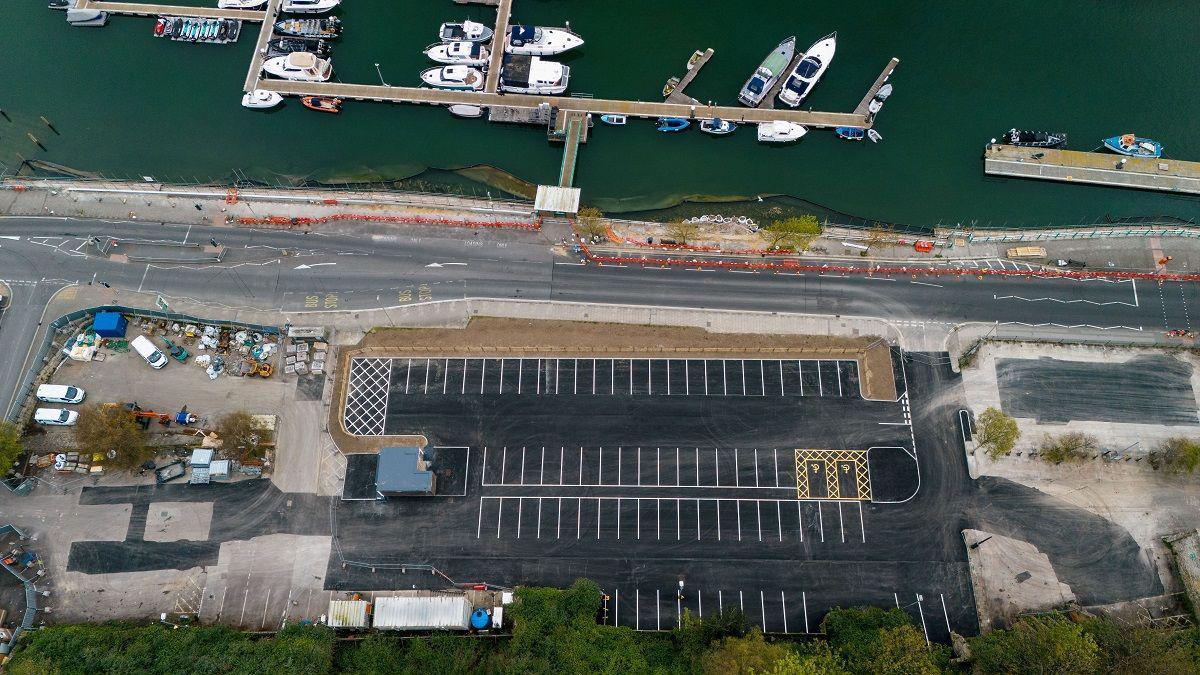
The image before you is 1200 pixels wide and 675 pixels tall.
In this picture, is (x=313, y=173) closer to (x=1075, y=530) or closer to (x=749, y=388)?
(x=749, y=388)

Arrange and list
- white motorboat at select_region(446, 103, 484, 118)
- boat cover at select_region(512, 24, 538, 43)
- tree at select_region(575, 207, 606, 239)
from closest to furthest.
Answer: tree at select_region(575, 207, 606, 239)
white motorboat at select_region(446, 103, 484, 118)
boat cover at select_region(512, 24, 538, 43)

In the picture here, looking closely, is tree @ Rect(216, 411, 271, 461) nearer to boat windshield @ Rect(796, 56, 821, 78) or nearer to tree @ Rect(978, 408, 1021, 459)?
tree @ Rect(978, 408, 1021, 459)

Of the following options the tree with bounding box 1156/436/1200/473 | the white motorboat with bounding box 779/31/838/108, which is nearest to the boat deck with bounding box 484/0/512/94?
the white motorboat with bounding box 779/31/838/108

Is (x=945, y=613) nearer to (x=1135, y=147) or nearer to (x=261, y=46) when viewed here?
(x=1135, y=147)

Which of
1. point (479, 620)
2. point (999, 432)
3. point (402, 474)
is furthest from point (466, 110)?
point (999, 432)

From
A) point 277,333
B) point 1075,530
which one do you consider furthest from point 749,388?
point 277,333

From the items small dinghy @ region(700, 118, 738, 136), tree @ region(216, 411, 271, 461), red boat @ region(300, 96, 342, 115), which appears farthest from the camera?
red boat @ region(300, 96, 342, 115)

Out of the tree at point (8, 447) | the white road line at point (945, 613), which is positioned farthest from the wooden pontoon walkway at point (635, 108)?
the white road line at point (945, 613)
